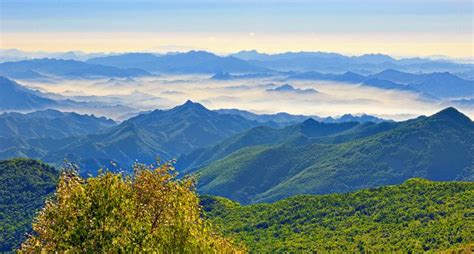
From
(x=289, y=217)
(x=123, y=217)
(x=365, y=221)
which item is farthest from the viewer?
(x=289, y=217)

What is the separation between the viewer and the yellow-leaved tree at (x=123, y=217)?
158ft

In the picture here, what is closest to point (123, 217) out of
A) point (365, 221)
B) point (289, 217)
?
point (365, 221)

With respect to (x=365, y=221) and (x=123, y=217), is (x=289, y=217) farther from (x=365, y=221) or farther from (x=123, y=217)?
(x=123, y=217)

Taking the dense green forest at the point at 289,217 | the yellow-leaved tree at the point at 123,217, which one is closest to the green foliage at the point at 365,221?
the dense green forest at the point at 289,217

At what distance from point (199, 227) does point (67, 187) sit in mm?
12216

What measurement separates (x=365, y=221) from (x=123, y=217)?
3752 inches

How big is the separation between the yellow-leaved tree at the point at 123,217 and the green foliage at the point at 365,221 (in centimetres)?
5501

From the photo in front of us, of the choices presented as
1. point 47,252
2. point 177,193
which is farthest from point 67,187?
point 177,193

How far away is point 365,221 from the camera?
446 ft

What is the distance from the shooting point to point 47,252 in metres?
47.5

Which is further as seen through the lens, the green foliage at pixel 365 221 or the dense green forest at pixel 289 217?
the green foliage at pixel 365 221

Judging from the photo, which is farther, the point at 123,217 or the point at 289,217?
the point at 289,217

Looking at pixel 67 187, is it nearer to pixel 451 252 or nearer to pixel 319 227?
pixel 451 252

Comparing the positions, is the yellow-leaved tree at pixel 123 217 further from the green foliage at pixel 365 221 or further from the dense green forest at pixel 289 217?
the green foliage at pixel 365 221
